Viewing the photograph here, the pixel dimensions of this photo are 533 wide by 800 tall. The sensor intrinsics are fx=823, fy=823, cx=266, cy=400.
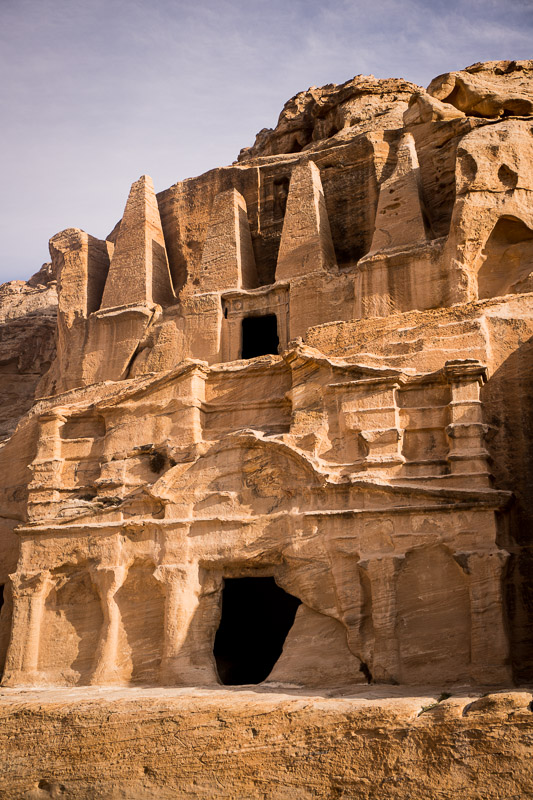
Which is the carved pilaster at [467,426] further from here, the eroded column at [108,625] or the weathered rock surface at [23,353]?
the weathered rock surface at [23,353]

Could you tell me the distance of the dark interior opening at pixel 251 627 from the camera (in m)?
14.2

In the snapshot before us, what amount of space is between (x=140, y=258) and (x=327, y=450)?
9.96 m

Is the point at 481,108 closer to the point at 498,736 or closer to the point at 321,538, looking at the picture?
the point at 321,538

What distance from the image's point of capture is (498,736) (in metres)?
8.27

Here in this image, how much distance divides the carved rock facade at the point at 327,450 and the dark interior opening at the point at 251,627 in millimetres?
103

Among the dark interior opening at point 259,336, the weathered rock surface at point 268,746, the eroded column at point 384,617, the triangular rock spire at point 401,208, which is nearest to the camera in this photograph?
the weathered rock surface at point 268,746

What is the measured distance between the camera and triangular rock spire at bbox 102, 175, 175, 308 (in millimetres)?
20578

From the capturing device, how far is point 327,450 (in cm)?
1298

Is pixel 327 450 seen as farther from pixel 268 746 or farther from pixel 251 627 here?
pixel 268 746

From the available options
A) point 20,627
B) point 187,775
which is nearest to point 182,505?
point 20,627

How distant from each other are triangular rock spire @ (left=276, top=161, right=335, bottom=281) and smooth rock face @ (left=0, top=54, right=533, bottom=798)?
2.6 inches

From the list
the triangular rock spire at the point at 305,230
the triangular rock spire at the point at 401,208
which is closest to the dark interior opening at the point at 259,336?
the triangular rock spire at the point at 305,230

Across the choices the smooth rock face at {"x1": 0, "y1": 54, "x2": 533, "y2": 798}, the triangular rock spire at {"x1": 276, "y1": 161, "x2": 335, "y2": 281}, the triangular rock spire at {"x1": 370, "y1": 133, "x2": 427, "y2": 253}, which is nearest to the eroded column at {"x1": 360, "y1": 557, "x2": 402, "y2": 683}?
the smooth rock face at {"x1": 0, "y1": 54, "x2": 533, "y2": 798}

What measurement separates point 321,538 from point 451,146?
10122 millimetres
